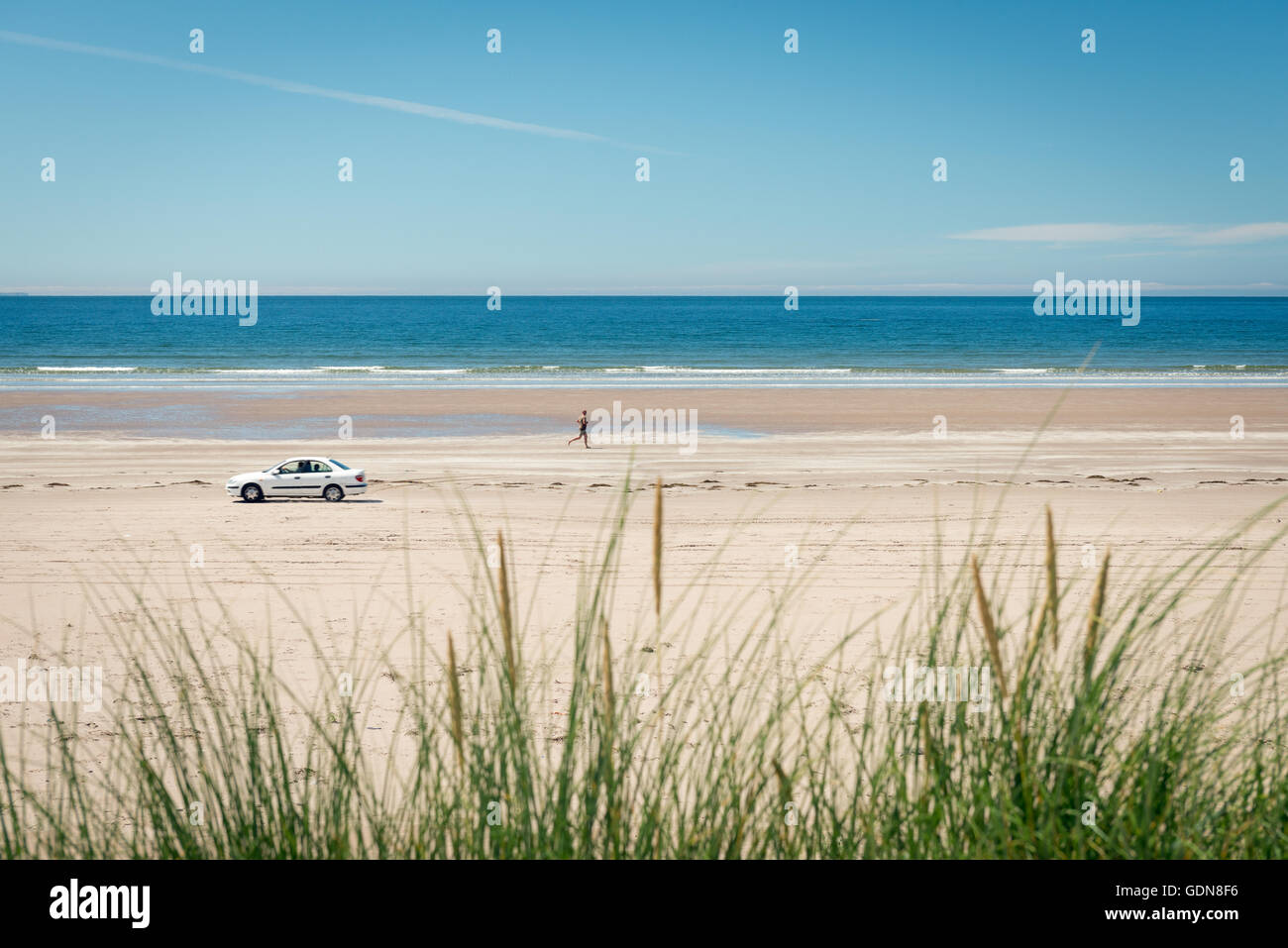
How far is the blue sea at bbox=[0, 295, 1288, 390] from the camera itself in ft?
153

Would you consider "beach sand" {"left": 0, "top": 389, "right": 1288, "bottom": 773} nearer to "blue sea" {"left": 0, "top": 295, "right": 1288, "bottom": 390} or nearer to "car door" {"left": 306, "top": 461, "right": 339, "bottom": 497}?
"car door" {"left": 306, "top": 461, "right": 339, "bottom": 497}

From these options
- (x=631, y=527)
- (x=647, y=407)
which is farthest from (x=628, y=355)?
(x=631, y=527)

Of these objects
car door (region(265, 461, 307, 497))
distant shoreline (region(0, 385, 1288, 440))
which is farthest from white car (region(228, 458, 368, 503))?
distant shoreline (region(0, 385, 1288, 440))

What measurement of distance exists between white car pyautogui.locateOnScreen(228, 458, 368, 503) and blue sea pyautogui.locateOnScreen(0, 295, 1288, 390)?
26.9m

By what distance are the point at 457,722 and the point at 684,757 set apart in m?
4.36

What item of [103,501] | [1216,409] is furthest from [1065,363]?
[103,501]

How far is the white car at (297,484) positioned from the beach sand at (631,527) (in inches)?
17.4

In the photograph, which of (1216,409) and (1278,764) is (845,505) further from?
(1216,409)

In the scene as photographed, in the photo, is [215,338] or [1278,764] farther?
[215,338]

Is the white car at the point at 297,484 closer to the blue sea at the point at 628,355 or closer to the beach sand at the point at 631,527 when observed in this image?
the beach sand at the point at 631,527

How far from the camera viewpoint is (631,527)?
15.6 m

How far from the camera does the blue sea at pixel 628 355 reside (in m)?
46.8

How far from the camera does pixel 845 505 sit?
57.3 feet
